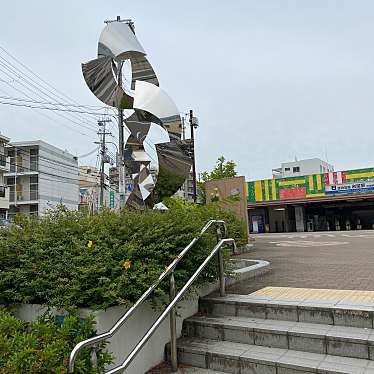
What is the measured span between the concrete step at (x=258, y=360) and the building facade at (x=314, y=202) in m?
30.9

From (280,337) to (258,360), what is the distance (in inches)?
16.3

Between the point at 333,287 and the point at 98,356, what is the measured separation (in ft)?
11.9

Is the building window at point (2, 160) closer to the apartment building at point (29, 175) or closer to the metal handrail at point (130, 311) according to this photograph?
the apartment building at point (29, 175)

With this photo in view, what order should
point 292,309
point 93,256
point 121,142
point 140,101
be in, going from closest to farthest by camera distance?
point 93,256
point 292,309
point 140,101
point 121,142

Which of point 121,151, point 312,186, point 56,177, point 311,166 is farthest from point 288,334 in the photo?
point 311,166

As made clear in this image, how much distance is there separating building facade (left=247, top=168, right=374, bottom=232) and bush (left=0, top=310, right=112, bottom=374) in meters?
32.2

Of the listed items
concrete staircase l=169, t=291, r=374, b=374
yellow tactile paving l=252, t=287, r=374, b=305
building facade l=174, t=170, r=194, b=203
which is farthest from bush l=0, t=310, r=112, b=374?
building facade l=174, t=170, r=194, b=203

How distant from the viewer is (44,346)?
10.4ft

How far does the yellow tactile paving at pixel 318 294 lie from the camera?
4.62m

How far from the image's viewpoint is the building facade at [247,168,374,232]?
1283 inches

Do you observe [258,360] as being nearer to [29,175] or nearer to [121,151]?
[121,151]

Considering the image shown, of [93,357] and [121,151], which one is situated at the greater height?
[121,151]

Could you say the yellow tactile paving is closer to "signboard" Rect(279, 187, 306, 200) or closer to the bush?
the bush

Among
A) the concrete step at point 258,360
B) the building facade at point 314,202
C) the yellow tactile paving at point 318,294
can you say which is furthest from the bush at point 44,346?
the building facade at point 314,202
